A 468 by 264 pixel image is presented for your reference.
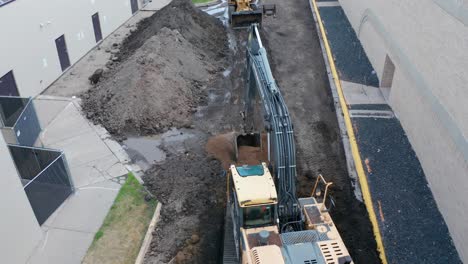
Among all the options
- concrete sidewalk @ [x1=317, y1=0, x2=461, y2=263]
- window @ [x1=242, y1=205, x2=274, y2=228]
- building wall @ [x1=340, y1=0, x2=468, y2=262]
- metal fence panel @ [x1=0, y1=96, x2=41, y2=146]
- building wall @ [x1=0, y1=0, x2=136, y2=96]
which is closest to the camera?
window @ [x1=242, y1=205, x2=274, y2=228]

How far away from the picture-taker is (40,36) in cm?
2030

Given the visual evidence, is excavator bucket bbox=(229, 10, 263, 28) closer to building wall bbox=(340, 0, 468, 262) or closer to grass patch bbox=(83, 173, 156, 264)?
building wall bbox=(340, 0, 468, 262)

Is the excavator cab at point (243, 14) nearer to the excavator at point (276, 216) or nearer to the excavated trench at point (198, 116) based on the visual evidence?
the excavated trench at point (198, 116)

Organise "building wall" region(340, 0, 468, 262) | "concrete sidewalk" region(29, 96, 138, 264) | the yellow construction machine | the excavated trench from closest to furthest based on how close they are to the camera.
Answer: the yellow construction machine
"building wall" region(340, 0, 468, 262)
"concrete sidewalk" region(29, 96, 138, 264)
the excavated trench

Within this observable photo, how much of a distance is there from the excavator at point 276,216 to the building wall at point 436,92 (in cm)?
438

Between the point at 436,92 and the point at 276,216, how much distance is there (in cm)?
754

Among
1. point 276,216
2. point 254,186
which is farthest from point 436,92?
point 254,186

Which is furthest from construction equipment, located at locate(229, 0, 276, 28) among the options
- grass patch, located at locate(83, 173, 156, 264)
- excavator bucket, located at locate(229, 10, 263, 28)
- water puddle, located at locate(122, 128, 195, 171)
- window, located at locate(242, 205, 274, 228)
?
window, located at locate(242, 205, 274, 228)

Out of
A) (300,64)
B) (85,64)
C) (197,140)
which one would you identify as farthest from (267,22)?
(197,140)

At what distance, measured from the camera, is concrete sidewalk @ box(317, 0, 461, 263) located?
12109 mm

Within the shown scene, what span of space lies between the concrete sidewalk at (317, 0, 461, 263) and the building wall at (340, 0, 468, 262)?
0.35 meters

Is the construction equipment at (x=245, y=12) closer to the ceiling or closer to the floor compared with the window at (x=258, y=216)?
closer to the ceiling

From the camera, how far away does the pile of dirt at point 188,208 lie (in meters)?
12.0

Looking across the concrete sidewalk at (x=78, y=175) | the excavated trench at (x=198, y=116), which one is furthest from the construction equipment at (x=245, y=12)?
the concrete sidewalk at (x=78, y=175)
